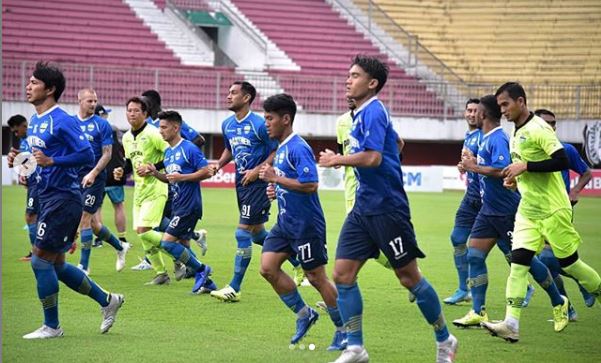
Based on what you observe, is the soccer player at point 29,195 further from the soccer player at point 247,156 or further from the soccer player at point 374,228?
the soccer player at point 374,228

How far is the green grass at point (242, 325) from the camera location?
28.2 ft

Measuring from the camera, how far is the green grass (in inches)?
339

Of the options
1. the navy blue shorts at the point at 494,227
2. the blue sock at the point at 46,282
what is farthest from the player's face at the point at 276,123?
the navy blue shorts at the point at 494,227

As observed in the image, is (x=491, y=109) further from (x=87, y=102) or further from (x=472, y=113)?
(x=87, y=102)

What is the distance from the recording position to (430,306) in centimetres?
783

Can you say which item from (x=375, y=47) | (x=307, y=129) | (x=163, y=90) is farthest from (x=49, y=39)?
(x=375, y=47)

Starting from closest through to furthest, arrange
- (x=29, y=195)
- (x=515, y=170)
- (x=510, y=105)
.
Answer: (x=515, y=170)
(x=510, y=105)
(x=29, y=195)

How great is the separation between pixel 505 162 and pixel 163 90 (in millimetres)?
25492

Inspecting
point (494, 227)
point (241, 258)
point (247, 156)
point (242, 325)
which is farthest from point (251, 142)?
point (494, 227)

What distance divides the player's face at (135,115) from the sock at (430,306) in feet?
22.1

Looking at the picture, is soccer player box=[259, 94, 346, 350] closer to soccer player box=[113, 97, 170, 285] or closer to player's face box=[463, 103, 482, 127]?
player's face box=[463, 103, 482, 127]

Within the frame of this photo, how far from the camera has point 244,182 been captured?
35.2ft

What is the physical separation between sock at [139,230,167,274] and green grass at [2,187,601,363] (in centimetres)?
35

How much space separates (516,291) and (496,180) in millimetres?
1568
